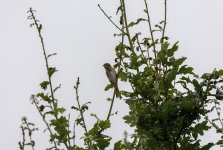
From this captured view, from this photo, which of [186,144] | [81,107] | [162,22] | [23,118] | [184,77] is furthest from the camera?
[23,118]

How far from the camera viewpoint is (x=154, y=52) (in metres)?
4.70

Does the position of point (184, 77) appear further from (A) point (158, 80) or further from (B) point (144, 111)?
(B) point (144, 111)

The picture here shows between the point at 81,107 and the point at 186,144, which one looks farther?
the point at 81,107

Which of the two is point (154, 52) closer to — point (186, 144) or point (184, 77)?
point (184, 77)

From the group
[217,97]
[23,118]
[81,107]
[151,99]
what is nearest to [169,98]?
[151,99]

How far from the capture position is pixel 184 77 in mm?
4211

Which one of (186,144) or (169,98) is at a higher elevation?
(169,98)

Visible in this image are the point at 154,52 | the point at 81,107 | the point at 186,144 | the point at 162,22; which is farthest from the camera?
the point at 162,22

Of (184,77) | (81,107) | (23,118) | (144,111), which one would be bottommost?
(144,111)

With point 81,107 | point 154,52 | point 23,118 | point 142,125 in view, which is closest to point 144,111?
point 142,125

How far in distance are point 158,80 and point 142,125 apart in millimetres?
445

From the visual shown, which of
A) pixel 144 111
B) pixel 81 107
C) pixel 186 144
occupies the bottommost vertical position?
pixel 186 144

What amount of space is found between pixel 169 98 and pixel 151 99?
0.17m

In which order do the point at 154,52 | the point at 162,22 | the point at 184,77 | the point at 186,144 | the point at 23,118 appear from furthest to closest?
the point at 23,118
the point at 162,22
the point at 154,52
the point at 184,77
the point at 186,144
